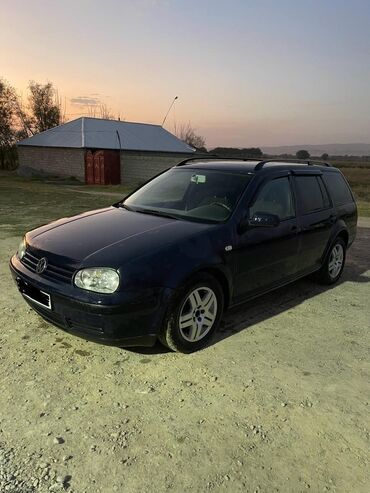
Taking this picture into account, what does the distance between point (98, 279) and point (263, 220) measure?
68.5 inches

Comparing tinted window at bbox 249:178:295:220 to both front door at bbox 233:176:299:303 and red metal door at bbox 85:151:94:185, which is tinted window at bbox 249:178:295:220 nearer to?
front door at bbox 233:176:299:303

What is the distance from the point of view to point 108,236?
379 centimetres

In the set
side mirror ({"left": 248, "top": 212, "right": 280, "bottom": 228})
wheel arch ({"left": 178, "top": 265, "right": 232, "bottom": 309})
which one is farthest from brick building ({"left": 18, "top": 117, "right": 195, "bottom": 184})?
wheel arch ({"left": 178, "top": 265, "right": 232, "bottom": 309})

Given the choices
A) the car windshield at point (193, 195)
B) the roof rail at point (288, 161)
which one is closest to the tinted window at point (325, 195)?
the roof rail at point (288, 161)

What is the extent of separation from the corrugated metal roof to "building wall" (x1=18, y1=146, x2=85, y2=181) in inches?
18.2

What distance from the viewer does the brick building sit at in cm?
3166

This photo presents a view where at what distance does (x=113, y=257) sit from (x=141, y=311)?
1.56ft

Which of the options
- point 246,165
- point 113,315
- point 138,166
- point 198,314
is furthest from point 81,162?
point 113,315

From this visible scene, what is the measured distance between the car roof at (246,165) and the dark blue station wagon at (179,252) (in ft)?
0.06

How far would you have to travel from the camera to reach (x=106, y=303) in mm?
3209

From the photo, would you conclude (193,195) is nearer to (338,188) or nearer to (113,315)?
(113,315)

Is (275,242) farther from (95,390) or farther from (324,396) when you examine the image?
(95,390)

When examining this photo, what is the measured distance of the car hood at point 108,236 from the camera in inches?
136

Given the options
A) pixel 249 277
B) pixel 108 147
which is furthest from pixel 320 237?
pixel 108 147
